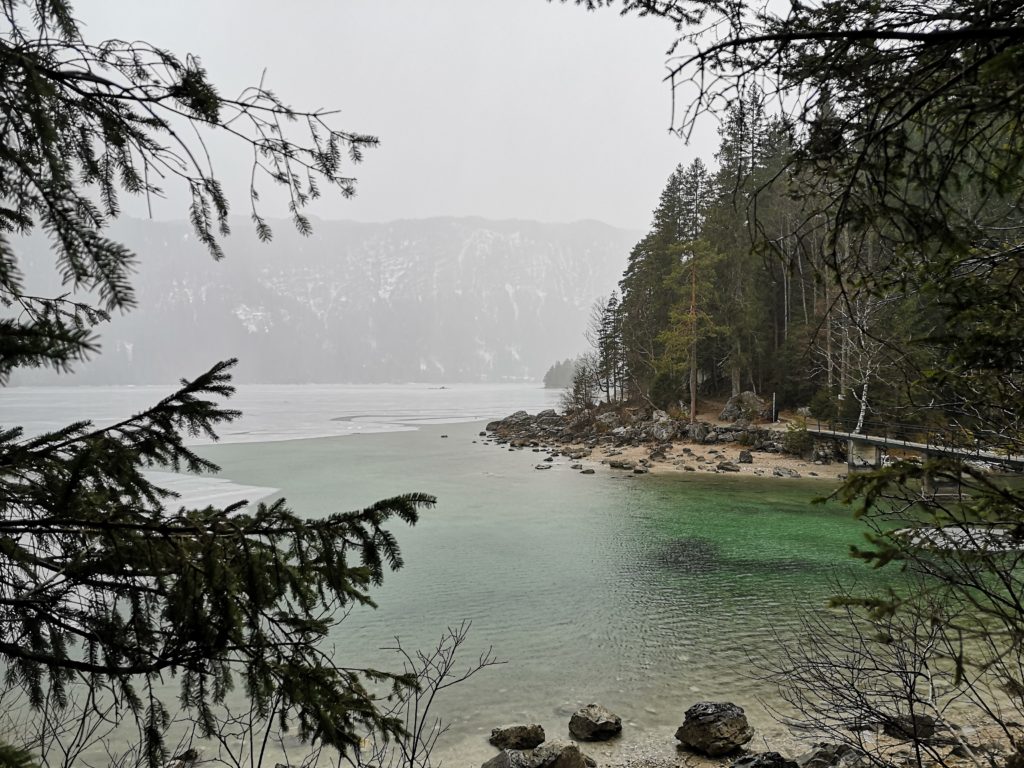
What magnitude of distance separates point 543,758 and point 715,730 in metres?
1.71

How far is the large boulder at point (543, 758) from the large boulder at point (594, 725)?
0.58 meters

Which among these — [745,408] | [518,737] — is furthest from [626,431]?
[518,737]

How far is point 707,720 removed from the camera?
5527 millimetres

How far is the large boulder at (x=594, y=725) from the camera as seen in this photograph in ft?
18.8

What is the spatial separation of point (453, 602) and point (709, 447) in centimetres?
2044

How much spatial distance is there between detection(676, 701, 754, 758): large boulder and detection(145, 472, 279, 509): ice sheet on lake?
47.4 ft

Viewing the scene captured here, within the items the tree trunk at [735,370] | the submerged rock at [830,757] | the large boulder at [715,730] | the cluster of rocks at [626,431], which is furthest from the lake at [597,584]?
the tree trunk at [735,370]

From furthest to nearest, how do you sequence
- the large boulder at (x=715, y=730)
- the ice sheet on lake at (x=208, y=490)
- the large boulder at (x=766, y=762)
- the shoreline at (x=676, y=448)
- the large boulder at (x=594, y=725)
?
the shoreline at (x=676, y=448) < the ice sheet on lake at (x=208, y=490) < the large boulder at (x=594, y=725) < the large boulder at (x=715, y=730) < the large boulder at (x=766, y=762)

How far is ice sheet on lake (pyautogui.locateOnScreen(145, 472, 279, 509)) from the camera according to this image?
57.6 feet

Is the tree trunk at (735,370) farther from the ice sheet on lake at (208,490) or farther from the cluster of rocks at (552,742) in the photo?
the cluster of rocks at (552,742)

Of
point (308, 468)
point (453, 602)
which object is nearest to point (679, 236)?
point (308, 468)

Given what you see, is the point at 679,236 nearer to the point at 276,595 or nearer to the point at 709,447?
the point at 709,447

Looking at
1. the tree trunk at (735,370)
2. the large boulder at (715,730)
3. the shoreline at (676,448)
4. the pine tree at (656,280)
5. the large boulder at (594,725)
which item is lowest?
the shoreline at (676,448)

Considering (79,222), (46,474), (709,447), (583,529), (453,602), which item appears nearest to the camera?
(79,222)
